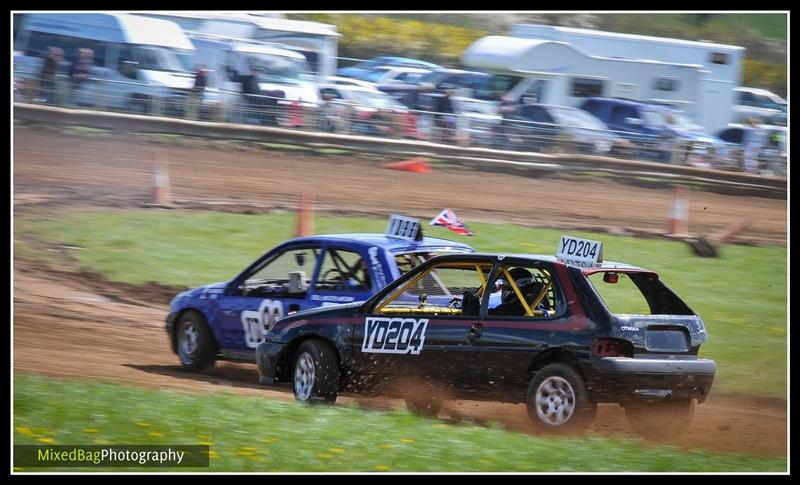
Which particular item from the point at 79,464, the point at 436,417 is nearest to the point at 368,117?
the point at 436,417

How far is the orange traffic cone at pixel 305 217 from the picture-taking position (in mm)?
15970

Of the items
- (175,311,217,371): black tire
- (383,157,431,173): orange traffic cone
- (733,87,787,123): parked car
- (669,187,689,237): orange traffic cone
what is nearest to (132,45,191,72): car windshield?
(383,157,431,173): orange traffic cone

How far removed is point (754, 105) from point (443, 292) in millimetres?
8839

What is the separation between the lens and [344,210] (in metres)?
17.7

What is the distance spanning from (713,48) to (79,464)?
456 inches

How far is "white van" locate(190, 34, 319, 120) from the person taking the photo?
56.5 ft

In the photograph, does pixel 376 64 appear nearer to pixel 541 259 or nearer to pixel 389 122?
pixel 389 122

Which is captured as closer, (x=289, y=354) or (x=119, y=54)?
(x=289, y=354)

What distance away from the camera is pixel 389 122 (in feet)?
60.7

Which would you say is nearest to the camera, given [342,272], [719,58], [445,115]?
[342,272]

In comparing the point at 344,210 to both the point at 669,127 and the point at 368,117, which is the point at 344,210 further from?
the point at 669,127

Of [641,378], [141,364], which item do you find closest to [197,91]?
[141,364]
